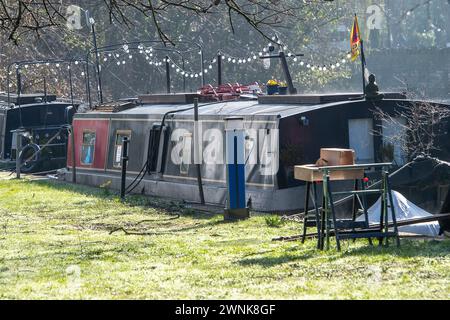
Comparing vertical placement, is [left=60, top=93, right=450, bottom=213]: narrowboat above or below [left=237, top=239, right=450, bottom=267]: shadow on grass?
above

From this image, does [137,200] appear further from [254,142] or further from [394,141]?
[394,141]

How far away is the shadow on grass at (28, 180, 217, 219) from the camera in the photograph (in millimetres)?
17672

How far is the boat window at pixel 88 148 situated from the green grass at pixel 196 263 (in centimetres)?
776

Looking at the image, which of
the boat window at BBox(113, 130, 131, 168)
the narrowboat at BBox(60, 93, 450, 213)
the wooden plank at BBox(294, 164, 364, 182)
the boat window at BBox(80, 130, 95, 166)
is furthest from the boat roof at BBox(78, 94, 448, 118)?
the wooden plank at BBox(294, 164, 364, 182)

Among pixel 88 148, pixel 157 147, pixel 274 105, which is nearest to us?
pixel 274 105

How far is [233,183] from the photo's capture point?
53.6 ft

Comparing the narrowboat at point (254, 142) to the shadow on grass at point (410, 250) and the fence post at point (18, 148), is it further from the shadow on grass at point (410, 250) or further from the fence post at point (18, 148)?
the shadow on grass at point (410, 250)

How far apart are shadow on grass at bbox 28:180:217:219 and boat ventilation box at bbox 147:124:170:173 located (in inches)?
29.3

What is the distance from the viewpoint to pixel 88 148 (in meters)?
24.8

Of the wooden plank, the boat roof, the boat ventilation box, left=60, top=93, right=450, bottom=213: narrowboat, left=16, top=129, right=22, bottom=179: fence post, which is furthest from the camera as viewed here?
left=16, top=129, right=22, bottom=179: fence post

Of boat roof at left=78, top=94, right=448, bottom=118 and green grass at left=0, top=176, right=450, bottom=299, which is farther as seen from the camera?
boat roof at left=78, top=94, right=448, bottom=118

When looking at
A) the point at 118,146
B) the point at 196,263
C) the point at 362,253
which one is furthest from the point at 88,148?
the point at 362,253

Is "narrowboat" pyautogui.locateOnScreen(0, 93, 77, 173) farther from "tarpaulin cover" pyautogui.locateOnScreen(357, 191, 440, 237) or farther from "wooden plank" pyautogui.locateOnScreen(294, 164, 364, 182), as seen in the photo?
"wooden plank" pyautogui.locateOnScreen(294, 164, 364, 182)

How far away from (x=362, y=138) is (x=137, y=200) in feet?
13.5
